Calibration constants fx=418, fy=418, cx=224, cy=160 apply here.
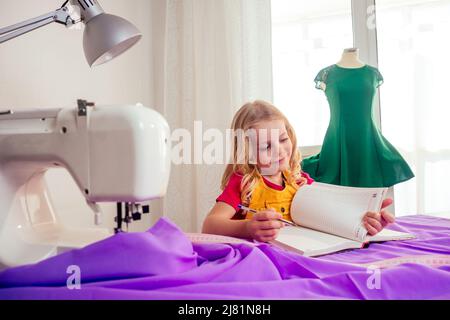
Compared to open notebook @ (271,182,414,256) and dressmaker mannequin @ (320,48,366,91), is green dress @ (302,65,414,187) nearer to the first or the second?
dressmaker mannequin @ (320,48,366,91)

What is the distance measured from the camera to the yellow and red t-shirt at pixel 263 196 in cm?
124

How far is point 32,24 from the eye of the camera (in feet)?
2.85

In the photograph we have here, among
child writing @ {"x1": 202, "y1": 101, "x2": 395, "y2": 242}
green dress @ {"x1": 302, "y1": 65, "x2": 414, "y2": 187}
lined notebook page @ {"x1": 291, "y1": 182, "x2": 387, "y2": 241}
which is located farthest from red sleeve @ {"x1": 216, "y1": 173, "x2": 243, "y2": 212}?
green dress @ {"x1": 302, "y1": 65, "x2": 414, "y2": 187}

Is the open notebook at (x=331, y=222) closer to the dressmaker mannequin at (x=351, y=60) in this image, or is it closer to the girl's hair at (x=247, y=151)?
the girl's hair at (x=247, y=151)

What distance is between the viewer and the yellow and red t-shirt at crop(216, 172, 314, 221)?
48.8 inches

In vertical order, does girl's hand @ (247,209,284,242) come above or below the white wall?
below

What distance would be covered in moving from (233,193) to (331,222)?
35cm

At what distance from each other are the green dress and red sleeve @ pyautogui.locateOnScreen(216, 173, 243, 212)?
1.98 feet

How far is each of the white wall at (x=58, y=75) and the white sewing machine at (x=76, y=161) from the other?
339mm

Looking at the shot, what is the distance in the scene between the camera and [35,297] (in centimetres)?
49

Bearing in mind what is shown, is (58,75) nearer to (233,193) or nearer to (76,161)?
(233,193)

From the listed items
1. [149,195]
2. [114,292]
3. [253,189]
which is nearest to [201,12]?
[253,189]
